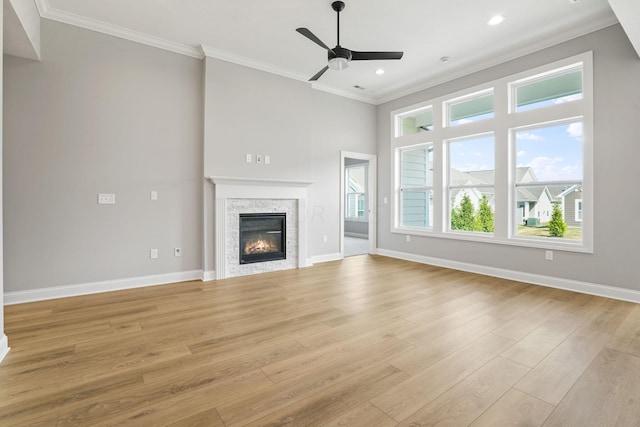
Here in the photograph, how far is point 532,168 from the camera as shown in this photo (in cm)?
433

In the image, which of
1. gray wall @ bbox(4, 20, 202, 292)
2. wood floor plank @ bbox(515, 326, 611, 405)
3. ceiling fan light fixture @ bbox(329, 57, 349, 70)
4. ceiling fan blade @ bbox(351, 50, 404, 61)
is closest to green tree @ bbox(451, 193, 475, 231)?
wood floor plank @ bbox(515, 326, 611, 405)

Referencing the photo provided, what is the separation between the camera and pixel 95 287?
12.3 ft

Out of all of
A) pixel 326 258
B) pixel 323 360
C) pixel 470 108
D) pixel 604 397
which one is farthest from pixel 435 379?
pixel 470 108

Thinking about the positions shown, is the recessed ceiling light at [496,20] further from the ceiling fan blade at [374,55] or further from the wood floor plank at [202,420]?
the wood floor plank at [202,420]

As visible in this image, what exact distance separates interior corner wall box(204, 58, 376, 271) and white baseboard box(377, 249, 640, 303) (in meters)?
2.05

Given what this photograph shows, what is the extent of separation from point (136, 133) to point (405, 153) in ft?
16.0

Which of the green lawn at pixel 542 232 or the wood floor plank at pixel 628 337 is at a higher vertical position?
the green lawn at pixel 542 232

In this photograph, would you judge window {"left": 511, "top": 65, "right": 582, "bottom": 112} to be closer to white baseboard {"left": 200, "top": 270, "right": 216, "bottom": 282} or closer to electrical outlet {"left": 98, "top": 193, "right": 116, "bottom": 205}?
white baseboard {"left": 200, "top": 270, "right": 216, "bottom": 282}

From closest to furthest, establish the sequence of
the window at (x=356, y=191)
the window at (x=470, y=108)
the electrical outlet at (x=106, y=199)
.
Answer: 1. the electrical outlet at (x=106, y=199)
2. the window at (x=470, y=108)
3. the window at (x=356, y=191)

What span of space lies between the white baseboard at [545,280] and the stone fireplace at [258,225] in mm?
2517

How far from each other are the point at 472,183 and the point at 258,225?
12.3ft

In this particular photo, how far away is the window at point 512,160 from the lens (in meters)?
3.91

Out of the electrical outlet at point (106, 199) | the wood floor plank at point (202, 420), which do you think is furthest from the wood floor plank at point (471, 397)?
the electrical outlet at point (106, 199)

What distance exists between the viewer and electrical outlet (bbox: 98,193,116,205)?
12.4 feet
